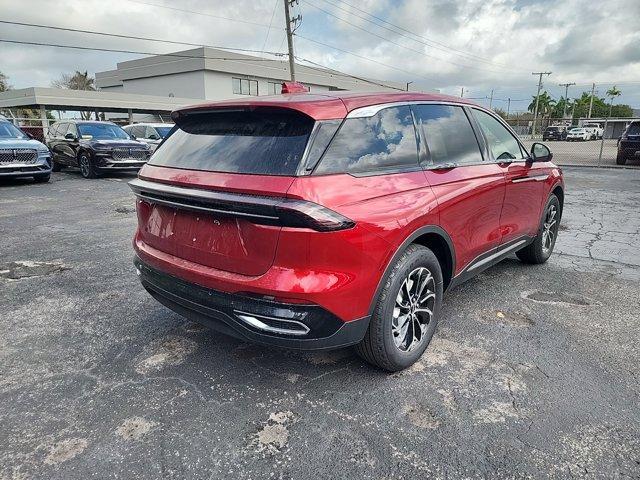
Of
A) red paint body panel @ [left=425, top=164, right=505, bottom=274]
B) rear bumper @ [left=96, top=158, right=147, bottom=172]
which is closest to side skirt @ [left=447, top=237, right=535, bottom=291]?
red paint body panel @ [left=425, top=164, right=505, bottom=274]

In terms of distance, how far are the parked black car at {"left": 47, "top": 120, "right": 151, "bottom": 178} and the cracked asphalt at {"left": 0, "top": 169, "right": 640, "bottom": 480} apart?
30.7 ft

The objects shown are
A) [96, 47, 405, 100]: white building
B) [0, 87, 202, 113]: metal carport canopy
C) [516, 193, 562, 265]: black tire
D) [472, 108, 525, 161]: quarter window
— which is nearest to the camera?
[472, 108, 525, 161]: quarter window

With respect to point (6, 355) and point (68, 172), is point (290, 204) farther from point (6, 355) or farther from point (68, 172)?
point (68, 172)

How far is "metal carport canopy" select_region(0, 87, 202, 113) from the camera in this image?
29.8 m

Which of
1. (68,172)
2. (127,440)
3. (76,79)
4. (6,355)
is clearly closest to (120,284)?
(6,355)

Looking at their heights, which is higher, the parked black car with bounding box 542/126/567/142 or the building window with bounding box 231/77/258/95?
the building window with bounding box 231/77/258/95

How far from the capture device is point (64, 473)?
2.10 m

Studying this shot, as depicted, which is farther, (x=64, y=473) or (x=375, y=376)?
(x=375, y=376)

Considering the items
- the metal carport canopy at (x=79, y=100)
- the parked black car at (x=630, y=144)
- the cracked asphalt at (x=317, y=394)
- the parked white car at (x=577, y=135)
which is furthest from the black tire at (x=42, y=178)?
the parked white car at (x=577, y=135)

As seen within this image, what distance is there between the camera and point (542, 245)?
4.99m

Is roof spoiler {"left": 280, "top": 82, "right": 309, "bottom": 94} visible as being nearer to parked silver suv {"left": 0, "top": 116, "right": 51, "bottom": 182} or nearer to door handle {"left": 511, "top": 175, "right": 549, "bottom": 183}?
door handle {"left": 511, "top": 175, "right": 549, "bottom": 183}

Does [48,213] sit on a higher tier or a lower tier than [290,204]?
lower

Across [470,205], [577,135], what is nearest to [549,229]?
[470,205]

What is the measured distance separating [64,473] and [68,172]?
1531 centimetres
